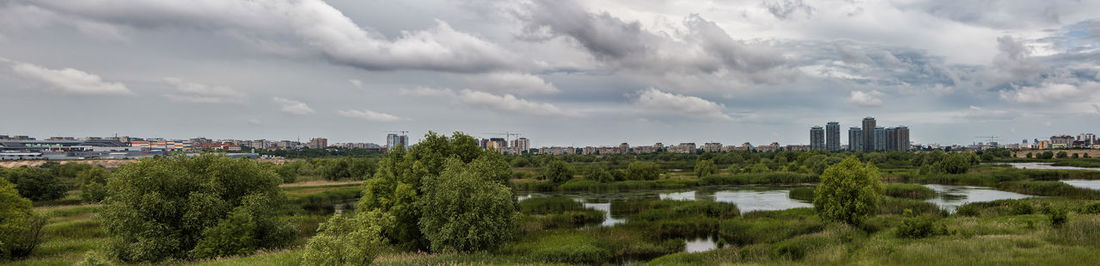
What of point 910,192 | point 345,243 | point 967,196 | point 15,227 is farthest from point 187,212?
point 967,196

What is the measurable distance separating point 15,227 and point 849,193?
56.0 m

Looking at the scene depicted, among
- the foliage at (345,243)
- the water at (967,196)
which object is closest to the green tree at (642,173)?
the water at (967,196)

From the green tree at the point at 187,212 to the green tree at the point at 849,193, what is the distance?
1580 inches

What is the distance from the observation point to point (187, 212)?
104 ft

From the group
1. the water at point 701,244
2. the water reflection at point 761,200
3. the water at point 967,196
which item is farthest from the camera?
the water at point 967,196

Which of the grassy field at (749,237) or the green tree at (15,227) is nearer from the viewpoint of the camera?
the grassy field at (749,237)

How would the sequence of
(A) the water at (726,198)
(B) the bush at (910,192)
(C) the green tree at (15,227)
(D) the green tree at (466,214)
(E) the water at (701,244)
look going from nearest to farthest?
(C) the green tree at (15,227), (D) the green tree at (466,214), (E) the water at (701,244), (A) the water at (726,198), (B) the bush at (910,192)

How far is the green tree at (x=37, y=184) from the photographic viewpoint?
215 feet

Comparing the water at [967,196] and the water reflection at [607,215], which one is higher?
the water at [967,196]

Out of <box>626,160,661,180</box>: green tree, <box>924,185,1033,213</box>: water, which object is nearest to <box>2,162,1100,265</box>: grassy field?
<box>924,185,1033,213</box>: water

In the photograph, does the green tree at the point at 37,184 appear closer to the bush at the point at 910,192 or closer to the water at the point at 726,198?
the water at the point at 726,198

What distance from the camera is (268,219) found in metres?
34.4

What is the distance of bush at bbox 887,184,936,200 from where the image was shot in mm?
67300

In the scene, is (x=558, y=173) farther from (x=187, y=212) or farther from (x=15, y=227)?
(x=15, y=227)
